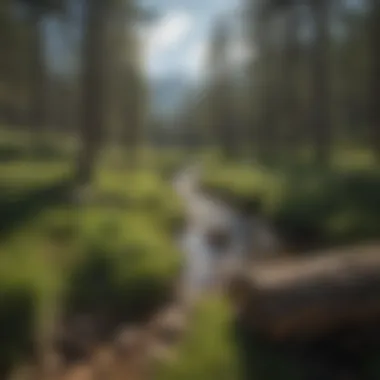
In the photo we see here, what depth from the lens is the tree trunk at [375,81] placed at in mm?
2843

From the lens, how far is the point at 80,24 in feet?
10.1

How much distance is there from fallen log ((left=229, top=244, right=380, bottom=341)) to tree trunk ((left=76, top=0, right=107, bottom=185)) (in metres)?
1.34

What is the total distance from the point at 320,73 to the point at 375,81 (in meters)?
0.54

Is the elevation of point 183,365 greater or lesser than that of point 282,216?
lesser

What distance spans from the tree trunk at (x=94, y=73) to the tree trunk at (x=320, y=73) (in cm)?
119

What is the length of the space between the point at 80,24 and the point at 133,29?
2.19ft

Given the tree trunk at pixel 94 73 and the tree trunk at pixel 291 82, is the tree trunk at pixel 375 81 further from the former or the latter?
the tree trunk at pixel 94 73

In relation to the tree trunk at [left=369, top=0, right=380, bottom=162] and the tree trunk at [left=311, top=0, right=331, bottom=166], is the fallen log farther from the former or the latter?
the tree trunk at [left=369, top=0, right=380, bottom=162]

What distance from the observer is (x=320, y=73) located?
2754 mm

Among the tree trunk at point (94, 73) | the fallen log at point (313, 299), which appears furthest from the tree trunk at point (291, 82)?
the fallen log at point (313, 299)

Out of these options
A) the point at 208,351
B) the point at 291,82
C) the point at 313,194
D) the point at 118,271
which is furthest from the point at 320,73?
the point at 208,351

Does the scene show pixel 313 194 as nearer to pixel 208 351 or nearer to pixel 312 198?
pixel 312 198

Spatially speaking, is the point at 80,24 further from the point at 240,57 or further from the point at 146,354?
the point at 146,354

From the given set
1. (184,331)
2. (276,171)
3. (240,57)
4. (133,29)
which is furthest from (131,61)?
(184,331)
